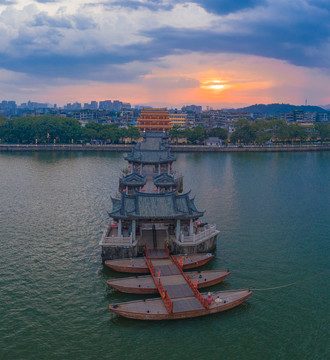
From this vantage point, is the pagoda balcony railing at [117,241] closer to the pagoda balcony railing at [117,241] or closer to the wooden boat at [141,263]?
the pagoda balcony railing at [117,241]

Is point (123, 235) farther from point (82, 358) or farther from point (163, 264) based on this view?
point (82, 358)

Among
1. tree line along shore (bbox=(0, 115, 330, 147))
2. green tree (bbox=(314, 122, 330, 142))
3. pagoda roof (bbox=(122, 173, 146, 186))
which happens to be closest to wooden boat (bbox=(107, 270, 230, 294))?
pagoda roof (bbox=(122, 173, 146, 186))

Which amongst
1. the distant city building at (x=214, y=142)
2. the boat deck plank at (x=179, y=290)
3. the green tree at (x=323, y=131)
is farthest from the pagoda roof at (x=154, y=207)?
the green tree at (x=323, y=131)

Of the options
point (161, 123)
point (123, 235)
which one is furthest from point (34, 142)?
point (123, 235)

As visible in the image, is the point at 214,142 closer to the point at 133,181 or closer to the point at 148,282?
the point at 133,181

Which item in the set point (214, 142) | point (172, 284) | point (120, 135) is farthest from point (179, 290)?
point (214, 142)
